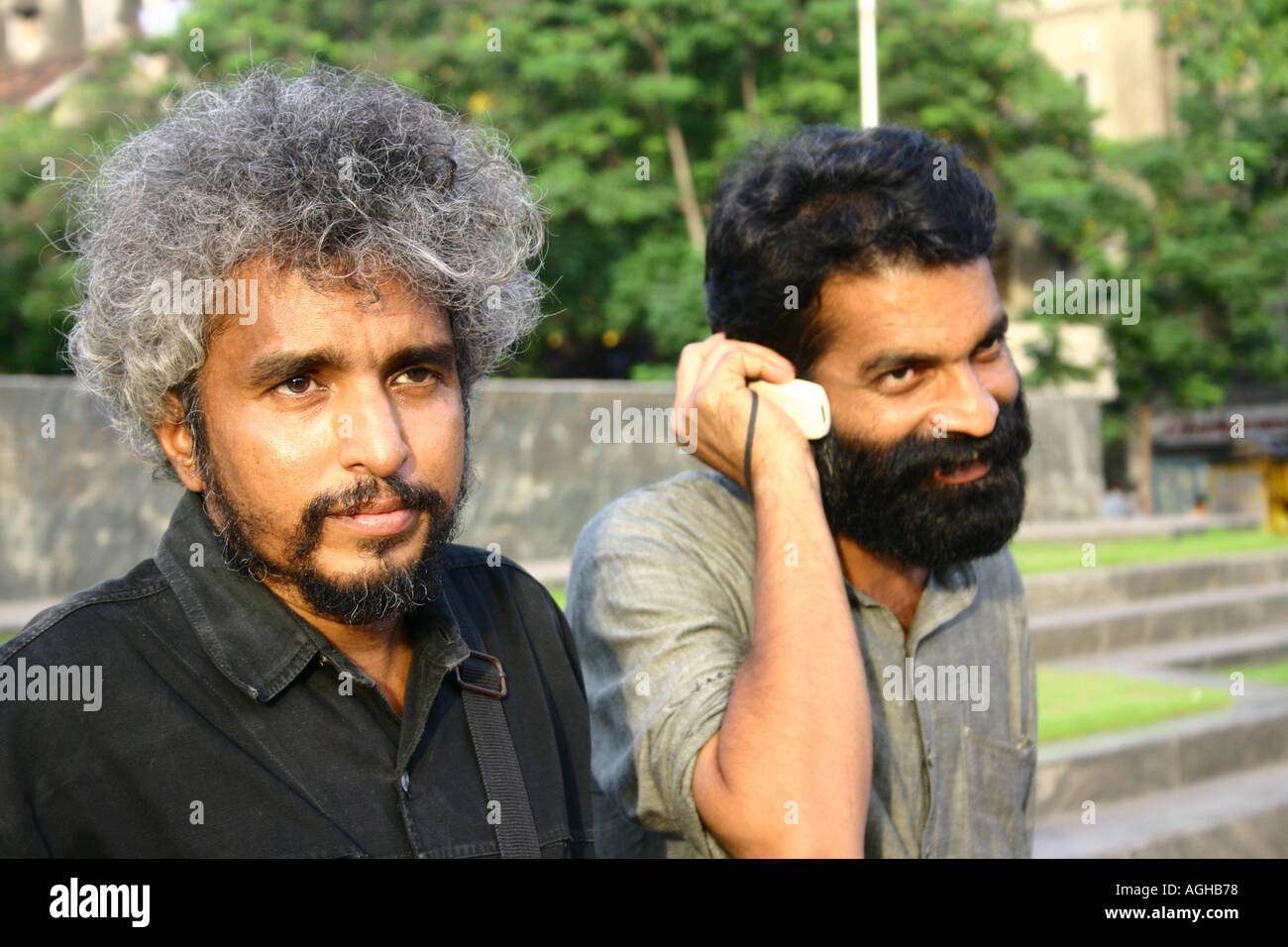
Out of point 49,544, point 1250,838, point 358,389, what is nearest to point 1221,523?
point 1250,838

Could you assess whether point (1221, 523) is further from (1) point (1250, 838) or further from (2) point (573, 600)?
(2) point (573, 600)

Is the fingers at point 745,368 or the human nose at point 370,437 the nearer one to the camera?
the human nose at point 370,437

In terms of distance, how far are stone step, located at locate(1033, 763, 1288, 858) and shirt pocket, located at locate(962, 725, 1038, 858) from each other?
3213 millimetres

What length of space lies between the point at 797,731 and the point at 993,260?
60.9ft

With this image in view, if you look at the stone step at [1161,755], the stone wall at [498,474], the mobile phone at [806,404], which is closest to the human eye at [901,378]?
the mobile phone at [806,404]

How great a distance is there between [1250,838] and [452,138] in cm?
544

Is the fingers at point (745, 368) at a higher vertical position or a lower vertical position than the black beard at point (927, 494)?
higher

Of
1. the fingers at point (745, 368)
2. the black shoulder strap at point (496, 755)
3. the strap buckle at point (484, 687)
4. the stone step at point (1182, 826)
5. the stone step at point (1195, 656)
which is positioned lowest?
the stone step at point (1182, 826)

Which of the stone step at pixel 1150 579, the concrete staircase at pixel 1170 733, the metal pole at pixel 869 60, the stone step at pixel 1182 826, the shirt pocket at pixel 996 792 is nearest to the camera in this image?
the shirt pocket at pixel 996 792

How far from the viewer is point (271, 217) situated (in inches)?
Answer: 60.6

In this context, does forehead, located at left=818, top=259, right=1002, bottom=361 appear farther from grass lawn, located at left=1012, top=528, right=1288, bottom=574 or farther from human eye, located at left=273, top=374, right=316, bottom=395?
grass lawn, located at left=1012, top=528, right=1288, bottom=574

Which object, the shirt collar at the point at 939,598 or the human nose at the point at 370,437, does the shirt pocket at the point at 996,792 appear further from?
the human nose at the point at 370,437

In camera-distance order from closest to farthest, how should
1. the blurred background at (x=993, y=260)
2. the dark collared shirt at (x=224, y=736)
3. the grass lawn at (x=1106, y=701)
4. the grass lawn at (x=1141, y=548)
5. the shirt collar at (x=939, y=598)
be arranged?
the dark collared shirt at (x=224, y=736) < the shirt collar at (x=939, y=598) < the grass lawn at (x=1106, y=701) < the blurred background at (x=993, y=260) < the grass lawn at (x=1141, y=548)

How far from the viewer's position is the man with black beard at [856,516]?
76.6 inches
